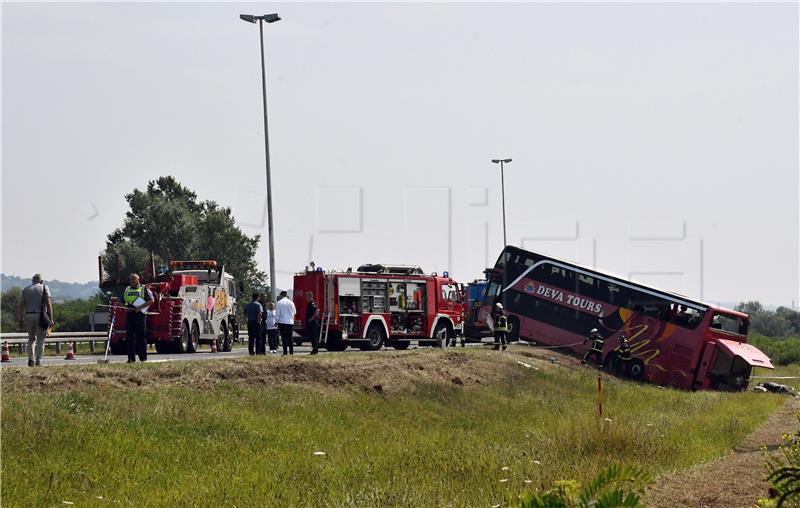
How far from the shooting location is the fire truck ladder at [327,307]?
36.6m

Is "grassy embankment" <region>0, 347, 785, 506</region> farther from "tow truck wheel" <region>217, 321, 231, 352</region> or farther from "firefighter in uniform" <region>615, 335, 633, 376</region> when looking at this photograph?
"firefighter in uniform" <region>615, 335, 633, 376</region>

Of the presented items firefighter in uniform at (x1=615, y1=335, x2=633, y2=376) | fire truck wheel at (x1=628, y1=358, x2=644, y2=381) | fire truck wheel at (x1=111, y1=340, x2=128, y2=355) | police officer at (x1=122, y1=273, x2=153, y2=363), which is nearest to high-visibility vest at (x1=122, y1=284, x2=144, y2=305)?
police officer at (x1=122, y1=273, x2=153, y2=363)

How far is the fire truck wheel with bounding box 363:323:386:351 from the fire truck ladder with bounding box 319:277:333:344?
1.56m

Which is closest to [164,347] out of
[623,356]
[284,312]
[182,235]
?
[284,312]

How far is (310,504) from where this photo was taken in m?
12.5

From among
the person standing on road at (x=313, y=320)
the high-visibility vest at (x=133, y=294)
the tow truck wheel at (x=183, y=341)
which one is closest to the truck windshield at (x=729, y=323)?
the person standing on road at (x=313, y=320)

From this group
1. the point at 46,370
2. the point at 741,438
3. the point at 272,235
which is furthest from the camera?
the point at 272,235

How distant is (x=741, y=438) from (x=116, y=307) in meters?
15.9

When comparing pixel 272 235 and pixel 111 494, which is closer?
pixel 111 494

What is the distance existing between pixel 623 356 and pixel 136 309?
21628mm

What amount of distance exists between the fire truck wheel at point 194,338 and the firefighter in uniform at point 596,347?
13.1 meters

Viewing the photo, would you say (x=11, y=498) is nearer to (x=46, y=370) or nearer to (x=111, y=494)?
(x=111, y=494)

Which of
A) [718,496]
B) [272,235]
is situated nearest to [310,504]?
[718,496]

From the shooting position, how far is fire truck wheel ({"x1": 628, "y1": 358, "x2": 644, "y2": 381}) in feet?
130
